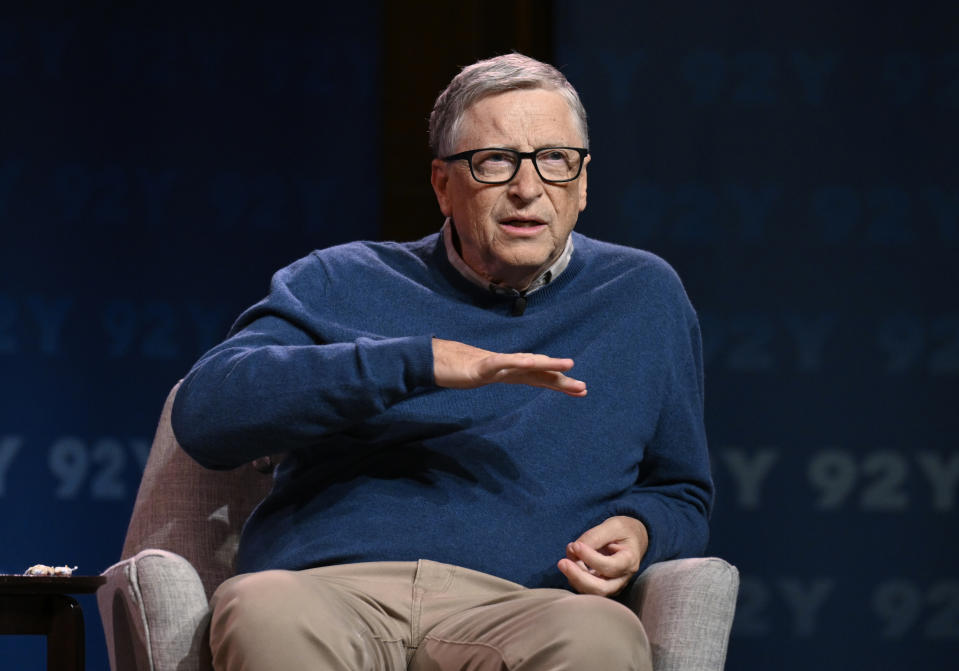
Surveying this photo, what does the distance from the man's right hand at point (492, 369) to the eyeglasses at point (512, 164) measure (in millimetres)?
415

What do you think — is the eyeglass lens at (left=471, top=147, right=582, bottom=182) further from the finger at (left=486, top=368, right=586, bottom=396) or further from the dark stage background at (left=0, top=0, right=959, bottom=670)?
the dark stage background at (left=0, top=0, right=959, bottom=670)

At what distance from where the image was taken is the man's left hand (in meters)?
1.92

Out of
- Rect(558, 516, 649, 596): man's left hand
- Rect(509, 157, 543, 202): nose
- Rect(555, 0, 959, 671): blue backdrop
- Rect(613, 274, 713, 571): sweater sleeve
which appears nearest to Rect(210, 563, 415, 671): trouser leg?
Rect(558, 516, 649, 596): man's left hand

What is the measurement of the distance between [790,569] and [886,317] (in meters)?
0.74

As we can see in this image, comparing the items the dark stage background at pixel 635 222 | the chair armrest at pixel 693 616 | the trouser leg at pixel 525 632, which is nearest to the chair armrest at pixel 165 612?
the trouser leg at pixel 525 632

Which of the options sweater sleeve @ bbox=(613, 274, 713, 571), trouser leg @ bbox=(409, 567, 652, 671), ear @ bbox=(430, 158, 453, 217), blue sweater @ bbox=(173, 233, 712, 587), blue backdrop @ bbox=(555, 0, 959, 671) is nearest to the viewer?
trouser leg @ bbox=(409, 567, 652, 671)

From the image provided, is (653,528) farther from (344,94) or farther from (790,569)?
(344,94)

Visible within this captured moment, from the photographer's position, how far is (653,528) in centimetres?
204

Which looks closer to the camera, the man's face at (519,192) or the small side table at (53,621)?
the small side table at (53,621)

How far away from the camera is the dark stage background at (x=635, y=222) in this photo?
3.50m

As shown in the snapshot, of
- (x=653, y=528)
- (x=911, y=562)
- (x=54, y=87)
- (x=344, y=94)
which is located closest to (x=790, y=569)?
(x=911, y=562)

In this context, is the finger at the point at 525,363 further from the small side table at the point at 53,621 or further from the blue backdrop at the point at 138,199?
the blue backdrop at the point at 138,199

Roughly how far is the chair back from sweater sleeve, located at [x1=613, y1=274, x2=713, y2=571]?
29.5 inches

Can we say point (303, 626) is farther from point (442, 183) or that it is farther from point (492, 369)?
point (442, 183)
